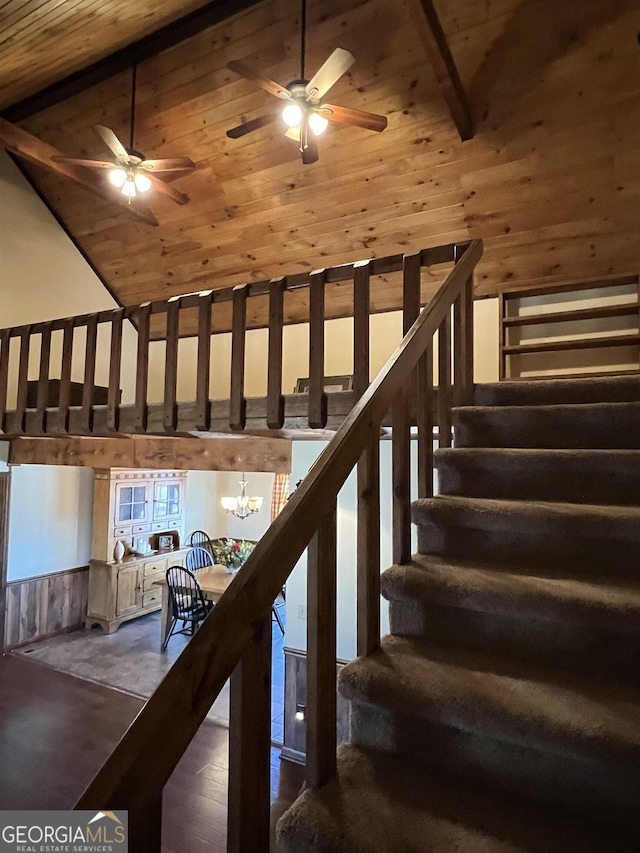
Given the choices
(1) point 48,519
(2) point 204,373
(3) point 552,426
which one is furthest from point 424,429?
(1) point 48,519

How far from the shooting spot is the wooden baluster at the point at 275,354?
2965 mm

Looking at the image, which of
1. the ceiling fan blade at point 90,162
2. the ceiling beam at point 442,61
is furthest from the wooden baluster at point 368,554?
the ceiling fan blade at point 90,162

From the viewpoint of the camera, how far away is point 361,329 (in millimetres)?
2672

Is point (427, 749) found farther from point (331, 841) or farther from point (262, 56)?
point (262, 56)

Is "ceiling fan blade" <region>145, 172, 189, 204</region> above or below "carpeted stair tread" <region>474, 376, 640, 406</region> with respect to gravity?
above

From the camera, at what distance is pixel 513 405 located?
98.5 inches

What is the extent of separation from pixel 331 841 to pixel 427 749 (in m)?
0.35

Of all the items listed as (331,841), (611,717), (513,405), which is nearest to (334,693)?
(331,841)

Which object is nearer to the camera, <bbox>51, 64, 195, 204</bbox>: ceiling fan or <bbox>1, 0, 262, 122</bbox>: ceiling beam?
<bbox>51, 64, 195, 204</bbox>: ceiling fan

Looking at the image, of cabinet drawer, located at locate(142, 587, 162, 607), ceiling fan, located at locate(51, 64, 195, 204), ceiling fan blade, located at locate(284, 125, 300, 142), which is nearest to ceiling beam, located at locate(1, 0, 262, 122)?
ceiling fan, located at locate(51, 64, 195, 204)

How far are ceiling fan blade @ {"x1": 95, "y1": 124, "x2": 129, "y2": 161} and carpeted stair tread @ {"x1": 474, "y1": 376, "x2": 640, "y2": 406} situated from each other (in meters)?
2.93

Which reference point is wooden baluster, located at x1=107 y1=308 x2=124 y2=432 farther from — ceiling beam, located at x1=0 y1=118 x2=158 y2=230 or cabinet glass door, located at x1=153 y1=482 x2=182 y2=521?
cabinet glass door, located at x1=153 y1=482 x2=182 y2=521

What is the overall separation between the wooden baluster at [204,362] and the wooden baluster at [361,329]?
0.99 metres

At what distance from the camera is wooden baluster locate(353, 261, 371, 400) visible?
8.73 ft
